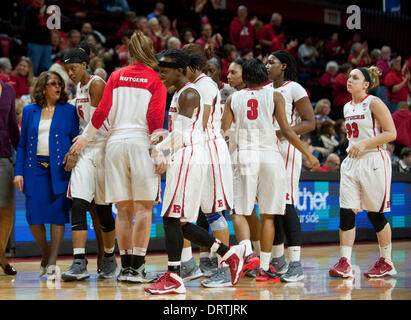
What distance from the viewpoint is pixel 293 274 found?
6.02 meters

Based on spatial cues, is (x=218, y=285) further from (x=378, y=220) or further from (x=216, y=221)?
(x=378, y=220)

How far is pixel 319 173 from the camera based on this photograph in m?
10.1

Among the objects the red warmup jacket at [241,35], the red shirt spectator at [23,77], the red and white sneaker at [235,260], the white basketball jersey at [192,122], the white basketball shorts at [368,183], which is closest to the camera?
the white basketball jersey at [192,122]

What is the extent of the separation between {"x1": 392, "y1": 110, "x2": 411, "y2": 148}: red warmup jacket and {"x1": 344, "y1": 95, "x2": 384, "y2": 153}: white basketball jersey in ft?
22.4

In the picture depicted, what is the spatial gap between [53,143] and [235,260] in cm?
219

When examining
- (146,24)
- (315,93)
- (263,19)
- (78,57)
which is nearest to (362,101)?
(78,57)

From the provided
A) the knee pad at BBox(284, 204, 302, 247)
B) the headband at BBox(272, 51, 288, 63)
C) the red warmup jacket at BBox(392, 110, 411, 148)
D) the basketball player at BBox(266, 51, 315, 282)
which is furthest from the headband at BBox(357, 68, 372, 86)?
the red warmup jacket at BBox(392, 110, 411, 148)

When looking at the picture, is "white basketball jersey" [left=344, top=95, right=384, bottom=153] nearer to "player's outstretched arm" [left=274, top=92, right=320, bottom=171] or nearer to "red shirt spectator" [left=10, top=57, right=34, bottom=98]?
"player's outstretched arm" [left=274, top=92, right=320, bottom=171]

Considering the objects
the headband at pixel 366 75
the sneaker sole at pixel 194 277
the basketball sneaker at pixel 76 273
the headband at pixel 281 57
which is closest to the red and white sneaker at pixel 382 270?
the sneaker sole at pixel 194 277

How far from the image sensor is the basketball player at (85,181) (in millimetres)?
6109

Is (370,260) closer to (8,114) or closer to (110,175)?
(110,175)

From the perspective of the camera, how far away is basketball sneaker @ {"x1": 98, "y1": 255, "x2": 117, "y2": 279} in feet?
20.6

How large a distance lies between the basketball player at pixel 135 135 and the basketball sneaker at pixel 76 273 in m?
0.42

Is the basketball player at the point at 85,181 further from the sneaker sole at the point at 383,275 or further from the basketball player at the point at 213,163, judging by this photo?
the sneaker sole at the point at 383,275
